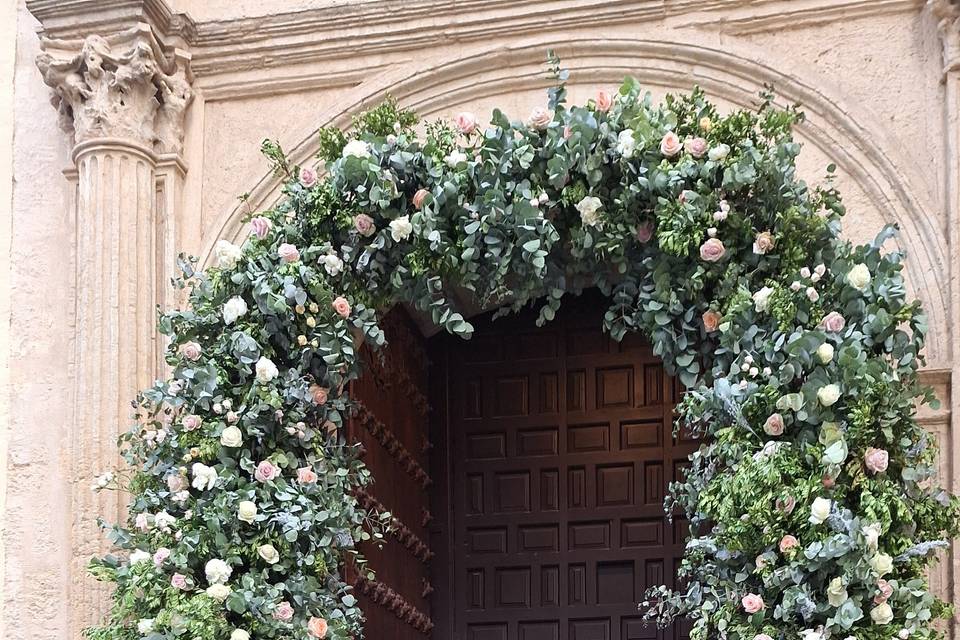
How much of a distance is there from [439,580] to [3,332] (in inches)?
80.5

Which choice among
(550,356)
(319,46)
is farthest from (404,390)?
(319,46)

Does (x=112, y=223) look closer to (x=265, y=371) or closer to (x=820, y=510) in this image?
(x=265, y=371)

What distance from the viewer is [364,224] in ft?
20.6

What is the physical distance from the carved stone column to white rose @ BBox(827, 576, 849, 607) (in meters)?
2.64

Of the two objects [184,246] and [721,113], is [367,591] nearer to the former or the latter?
[184,246]

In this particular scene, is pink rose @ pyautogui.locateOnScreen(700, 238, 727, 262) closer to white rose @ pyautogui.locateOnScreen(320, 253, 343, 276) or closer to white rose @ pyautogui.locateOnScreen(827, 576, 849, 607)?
white rose @ pyautogui.locateOnScreen(827, 576, 849, 607)

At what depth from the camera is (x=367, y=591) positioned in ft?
22.6

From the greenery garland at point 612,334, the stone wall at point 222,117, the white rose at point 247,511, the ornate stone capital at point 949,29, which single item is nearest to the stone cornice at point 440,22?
the stone wall at point 222,117

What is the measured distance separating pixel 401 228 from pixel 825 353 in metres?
1.48

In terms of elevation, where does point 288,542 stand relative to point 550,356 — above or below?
below

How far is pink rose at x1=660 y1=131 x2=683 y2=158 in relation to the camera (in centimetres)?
600

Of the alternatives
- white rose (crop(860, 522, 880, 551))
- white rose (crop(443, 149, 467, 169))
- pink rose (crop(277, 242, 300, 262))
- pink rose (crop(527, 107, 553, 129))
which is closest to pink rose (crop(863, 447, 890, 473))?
white rose (crop(860, 522, 880, 551))

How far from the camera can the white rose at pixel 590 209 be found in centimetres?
608

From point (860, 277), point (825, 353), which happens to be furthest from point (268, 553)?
point (860, 277)
